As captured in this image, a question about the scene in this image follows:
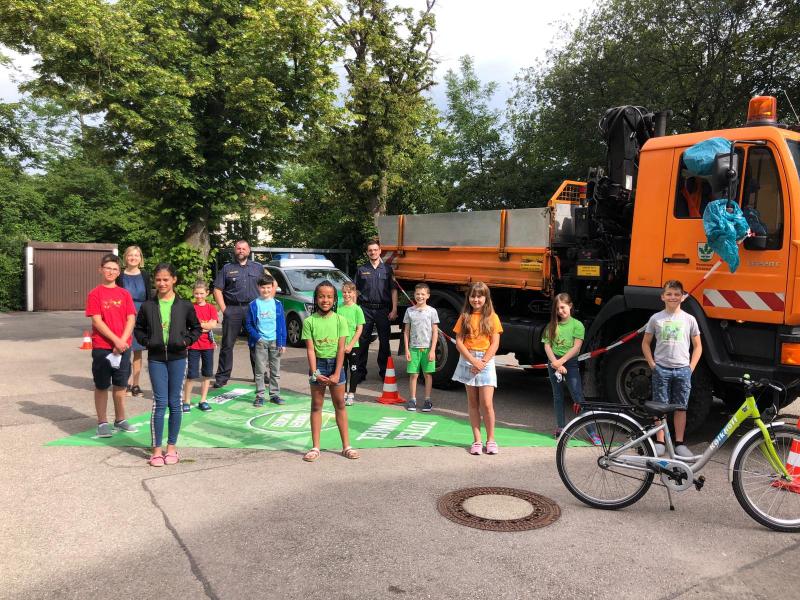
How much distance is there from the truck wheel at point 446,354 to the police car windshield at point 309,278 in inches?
207

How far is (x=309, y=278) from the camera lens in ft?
44.0

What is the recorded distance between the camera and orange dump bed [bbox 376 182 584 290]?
6918 mm

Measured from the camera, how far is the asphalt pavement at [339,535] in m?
3.20

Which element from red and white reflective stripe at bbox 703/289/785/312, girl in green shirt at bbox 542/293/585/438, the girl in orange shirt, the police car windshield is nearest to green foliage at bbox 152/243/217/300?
the police car windshield

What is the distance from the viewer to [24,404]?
729 cm

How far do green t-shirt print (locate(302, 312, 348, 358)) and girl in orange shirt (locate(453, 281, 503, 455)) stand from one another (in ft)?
3.65

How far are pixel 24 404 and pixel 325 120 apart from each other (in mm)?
9577

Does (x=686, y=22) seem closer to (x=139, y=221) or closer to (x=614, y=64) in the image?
(x=614, y=64)

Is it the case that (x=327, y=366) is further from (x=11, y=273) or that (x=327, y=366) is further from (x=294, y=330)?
(x=11, y=273)

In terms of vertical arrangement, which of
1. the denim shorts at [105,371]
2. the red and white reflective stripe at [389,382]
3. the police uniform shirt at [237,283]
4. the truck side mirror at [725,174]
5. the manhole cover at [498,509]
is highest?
the truck side mirror at [725,174]

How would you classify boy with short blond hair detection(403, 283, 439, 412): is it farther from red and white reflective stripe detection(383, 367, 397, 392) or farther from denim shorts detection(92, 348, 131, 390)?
denim shorts detection(92, 348, 131, 390)

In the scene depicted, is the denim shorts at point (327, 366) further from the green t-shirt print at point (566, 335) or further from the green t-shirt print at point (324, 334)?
the green t-shirt print at point (566, 335)

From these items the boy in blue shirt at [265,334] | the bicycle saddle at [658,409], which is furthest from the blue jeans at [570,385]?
the boy in blue shirt at [265,334]

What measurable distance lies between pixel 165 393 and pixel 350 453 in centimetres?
165
